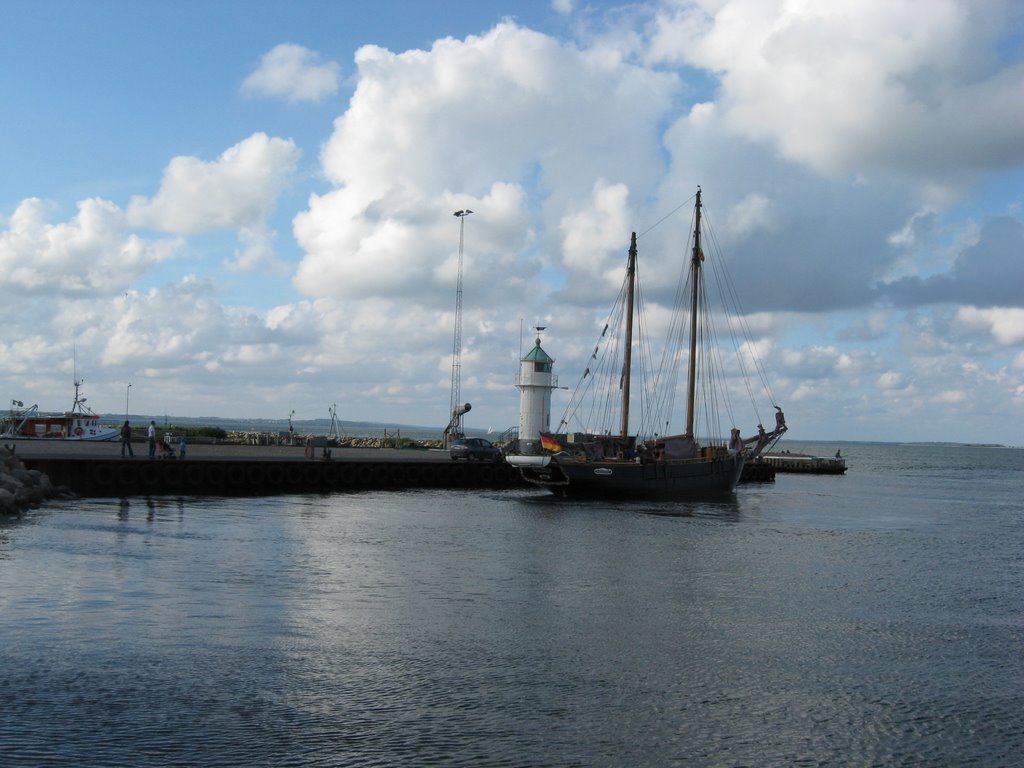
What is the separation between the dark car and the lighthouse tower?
105 inches

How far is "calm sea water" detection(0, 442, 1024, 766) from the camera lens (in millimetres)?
12102

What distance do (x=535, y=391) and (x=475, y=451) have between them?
20.5 ft

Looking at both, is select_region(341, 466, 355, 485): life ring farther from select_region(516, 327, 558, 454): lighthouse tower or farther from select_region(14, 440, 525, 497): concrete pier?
select_region(516, 327, 558, 454): lighthouse tower

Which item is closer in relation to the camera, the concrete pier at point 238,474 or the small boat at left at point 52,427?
the concrete pier at point 238,474

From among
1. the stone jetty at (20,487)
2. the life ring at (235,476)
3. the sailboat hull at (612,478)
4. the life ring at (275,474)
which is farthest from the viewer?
the sailboat hull at (612,478)

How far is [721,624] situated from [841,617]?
11.0ft

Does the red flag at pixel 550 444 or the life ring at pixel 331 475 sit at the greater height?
the red flag at pixel 550 444

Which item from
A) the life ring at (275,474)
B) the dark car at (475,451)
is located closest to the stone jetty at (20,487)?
the life ring at (275,474)

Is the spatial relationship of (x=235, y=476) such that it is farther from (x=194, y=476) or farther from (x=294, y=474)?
(x=294, y=474)

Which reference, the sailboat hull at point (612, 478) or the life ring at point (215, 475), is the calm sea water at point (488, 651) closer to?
the life ring at point (215, 475)

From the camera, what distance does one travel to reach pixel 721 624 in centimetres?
1992

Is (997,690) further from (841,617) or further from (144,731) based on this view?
(144,731)

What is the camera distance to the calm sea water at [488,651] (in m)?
12.1

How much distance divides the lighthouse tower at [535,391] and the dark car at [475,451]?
266 cm
